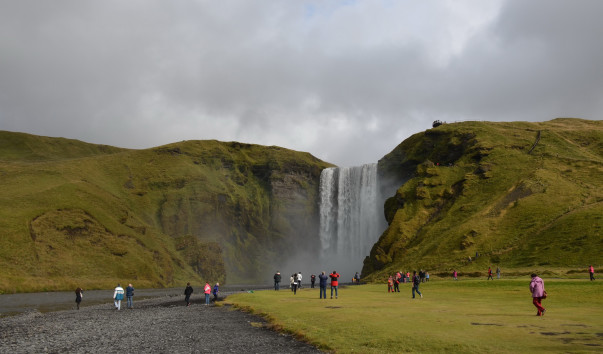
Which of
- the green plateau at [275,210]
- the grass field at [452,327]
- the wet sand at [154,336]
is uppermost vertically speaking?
the green plateau at [275,210]

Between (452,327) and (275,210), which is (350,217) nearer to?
(275,210)

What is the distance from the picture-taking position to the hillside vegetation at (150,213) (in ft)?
282

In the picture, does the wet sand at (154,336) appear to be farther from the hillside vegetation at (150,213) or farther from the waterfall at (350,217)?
the waterfall at (350,217)

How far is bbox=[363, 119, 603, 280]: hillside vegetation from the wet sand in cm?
4338

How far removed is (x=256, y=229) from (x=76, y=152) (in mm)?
103818

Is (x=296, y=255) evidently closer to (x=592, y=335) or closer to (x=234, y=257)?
(x=234, y=257)

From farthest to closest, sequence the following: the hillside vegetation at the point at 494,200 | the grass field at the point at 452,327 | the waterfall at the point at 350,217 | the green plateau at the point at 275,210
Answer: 1. the waterfall at the point at 350,217
2. the green plateau at the point at 275,210
3. the hillside vegetation at the point at 494,200
4. the grass field at the point at 452,327

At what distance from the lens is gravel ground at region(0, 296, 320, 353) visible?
17531mm

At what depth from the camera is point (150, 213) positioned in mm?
126188

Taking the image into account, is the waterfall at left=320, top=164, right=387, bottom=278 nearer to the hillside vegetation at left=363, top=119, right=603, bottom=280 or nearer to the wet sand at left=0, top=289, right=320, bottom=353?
the hillside vegetation at left=363, top=119, right=603, bottom=280

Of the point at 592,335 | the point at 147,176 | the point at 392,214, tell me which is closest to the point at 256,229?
the point at 147,176

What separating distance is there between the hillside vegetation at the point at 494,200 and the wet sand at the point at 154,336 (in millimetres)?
43375

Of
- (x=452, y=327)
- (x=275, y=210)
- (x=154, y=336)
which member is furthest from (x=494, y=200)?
(x=275, y=210)

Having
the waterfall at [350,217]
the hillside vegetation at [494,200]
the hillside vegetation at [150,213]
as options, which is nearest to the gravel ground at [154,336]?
the hillside vegetation at [494,200]
